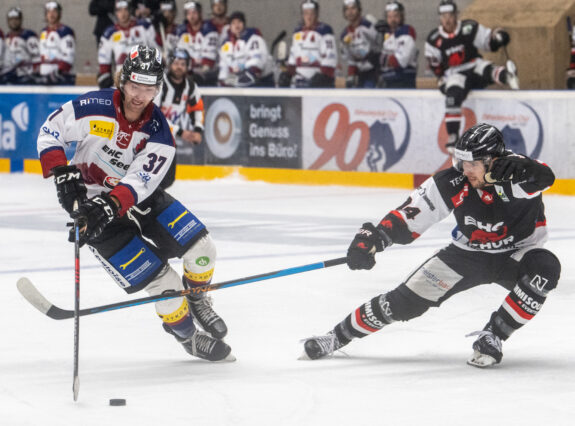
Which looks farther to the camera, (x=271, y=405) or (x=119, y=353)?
(x=119, y=353)

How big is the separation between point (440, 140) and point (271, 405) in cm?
874

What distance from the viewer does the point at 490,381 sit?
4.65m

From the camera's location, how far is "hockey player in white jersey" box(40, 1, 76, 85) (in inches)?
634

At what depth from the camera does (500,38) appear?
499 inches

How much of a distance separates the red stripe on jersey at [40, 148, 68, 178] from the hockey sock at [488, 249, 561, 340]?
1.81 metres

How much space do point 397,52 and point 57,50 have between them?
486 cm

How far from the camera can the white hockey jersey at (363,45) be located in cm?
1406

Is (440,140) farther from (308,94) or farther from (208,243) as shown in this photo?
(208,243)

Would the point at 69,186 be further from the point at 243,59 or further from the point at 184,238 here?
the point at 243,59

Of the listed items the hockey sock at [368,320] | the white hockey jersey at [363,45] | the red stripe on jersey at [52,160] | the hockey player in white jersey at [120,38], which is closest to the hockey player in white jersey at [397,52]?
the white hockey jersey at [363,45]

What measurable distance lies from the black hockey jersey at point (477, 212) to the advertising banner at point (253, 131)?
8893 mm

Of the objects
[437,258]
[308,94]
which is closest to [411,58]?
[308,94]

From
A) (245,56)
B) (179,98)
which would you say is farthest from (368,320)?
(245,56)

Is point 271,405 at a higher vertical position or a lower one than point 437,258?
lower
